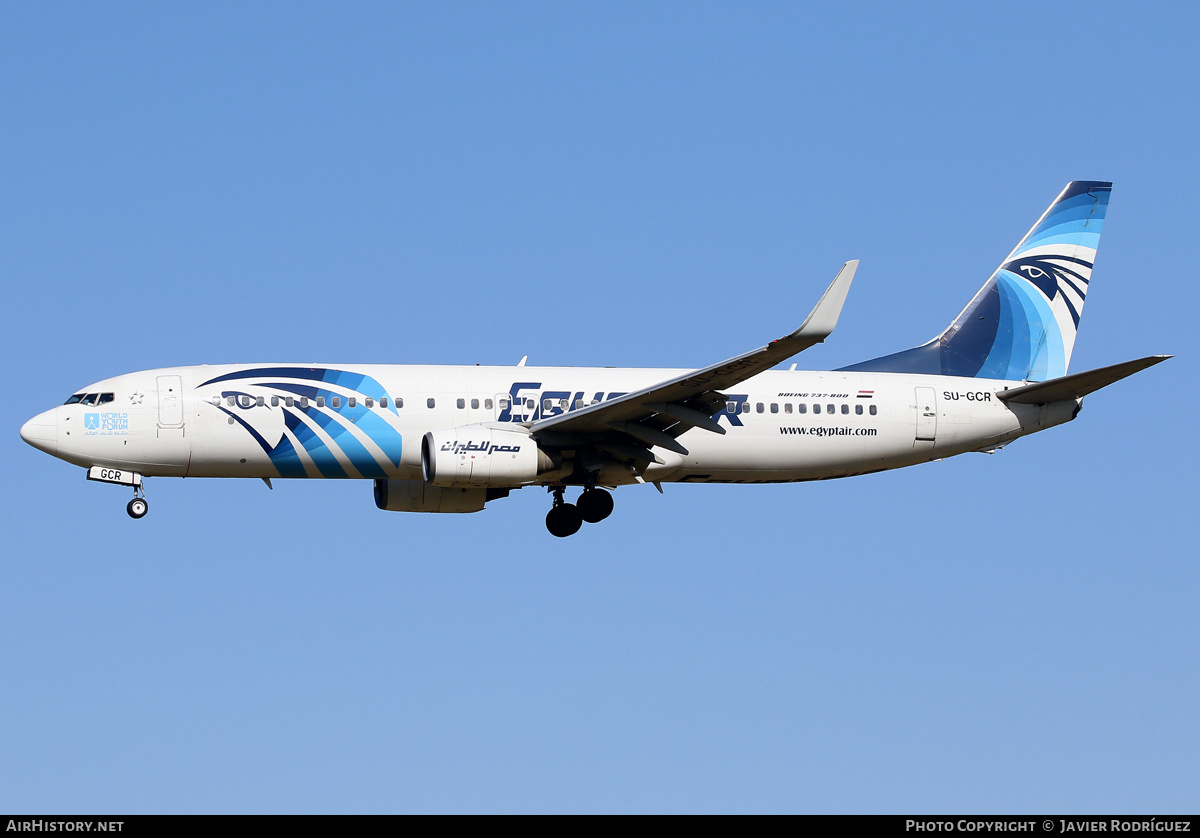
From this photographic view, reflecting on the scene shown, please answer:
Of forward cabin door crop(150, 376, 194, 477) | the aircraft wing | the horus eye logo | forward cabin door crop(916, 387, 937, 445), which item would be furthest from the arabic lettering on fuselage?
the horus eye logo

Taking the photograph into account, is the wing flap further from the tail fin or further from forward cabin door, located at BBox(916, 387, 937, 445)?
the tail fin

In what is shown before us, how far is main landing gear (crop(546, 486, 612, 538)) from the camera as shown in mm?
33625

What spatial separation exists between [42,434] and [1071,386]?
75.6 feet

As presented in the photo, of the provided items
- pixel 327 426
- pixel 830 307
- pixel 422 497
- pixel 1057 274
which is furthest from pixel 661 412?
pixel 1057 274

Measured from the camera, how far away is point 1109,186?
4066cm

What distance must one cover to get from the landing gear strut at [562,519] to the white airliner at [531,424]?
4 cm

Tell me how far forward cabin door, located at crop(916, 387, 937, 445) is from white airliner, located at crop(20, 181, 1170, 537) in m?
0.04

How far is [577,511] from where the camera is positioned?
111 ft

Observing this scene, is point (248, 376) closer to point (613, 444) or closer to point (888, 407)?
point (613, 444)

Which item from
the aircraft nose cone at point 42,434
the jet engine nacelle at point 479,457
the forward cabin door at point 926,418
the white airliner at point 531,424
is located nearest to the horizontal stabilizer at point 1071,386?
the white airliner at point 531,424

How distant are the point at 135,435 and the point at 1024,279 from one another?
22.9 metres

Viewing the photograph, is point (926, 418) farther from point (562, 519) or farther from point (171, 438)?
point (171, 438)

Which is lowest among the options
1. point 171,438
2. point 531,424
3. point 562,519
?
point 562,519
